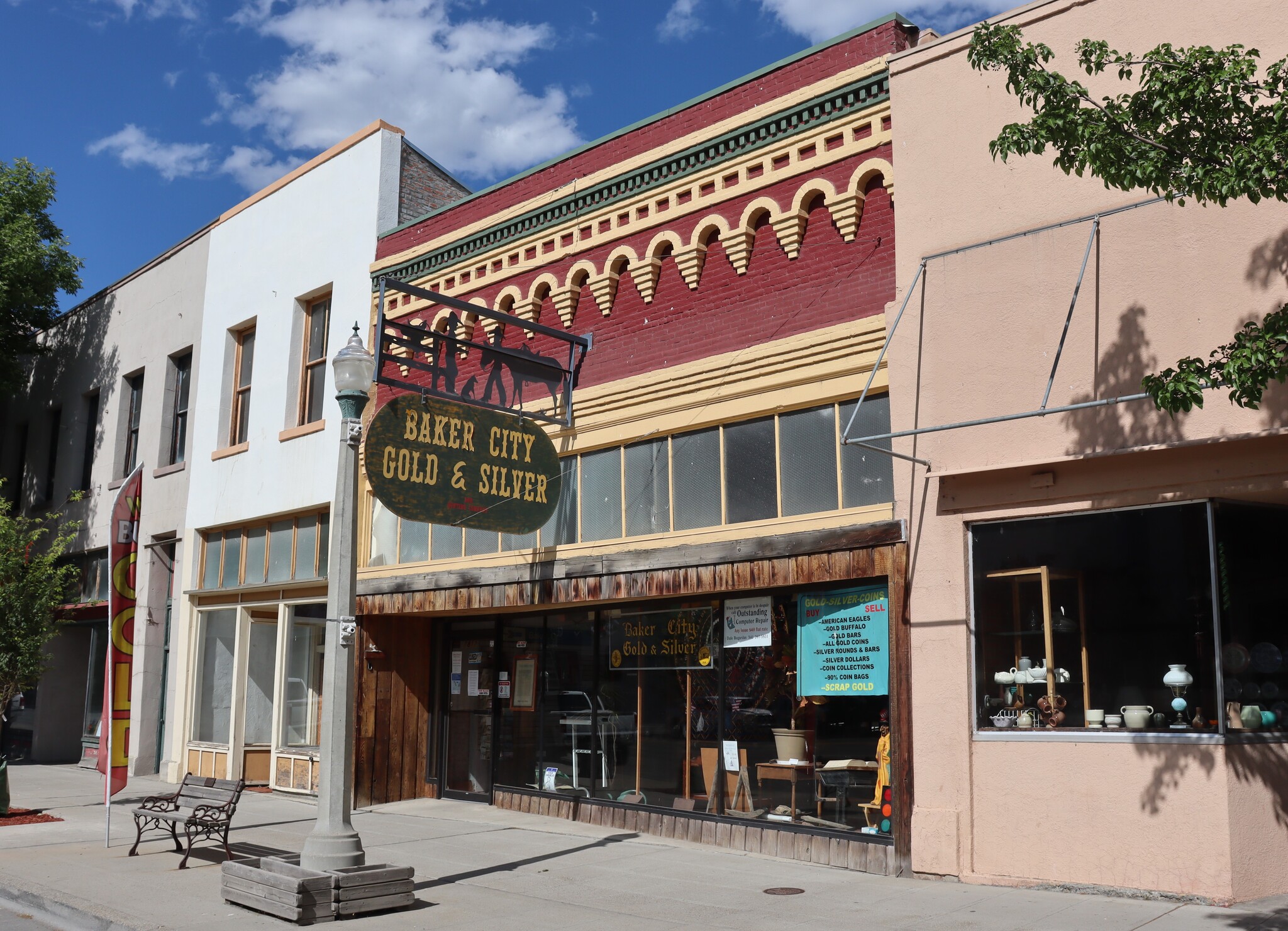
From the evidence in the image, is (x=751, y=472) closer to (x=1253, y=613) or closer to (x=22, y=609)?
(x=1253, y=613)

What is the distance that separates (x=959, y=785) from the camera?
31.2 feet

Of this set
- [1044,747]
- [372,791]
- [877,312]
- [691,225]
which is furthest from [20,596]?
[1044,747]

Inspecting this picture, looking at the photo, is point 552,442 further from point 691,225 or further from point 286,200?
point 286,200

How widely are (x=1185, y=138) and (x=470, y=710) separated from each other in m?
11.5

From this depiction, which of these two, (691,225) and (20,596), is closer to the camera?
(691,225)

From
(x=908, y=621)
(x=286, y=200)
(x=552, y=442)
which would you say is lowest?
(x=908, y=621)

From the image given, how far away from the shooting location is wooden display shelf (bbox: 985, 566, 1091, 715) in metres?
9.25

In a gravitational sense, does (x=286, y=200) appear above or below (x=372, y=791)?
above

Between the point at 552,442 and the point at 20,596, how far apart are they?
828 centimetres

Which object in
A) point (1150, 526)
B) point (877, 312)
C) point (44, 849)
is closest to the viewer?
point (1150, 526)

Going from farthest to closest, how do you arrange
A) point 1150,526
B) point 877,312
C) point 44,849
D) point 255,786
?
point 255,786
point 44,849
point 877,312
point 1150,526

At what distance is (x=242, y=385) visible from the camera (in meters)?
19.4

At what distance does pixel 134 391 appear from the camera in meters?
22.2

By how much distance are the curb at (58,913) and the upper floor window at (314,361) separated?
29.0 feet
